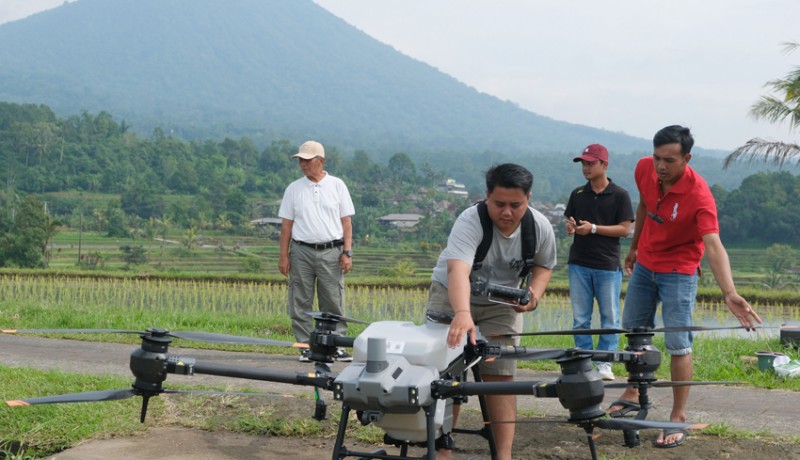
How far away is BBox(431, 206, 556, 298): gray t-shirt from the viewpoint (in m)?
4.75

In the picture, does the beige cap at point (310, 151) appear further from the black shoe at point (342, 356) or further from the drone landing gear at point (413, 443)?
the drone landing gear at point (413, 443)

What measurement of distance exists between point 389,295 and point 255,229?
48.1 m

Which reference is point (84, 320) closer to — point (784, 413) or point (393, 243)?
point (784, 413)

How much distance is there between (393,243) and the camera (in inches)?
2552

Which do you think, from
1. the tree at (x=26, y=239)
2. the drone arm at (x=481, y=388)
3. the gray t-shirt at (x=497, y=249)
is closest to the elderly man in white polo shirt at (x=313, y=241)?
the gray t-shirt at (x=497, y=249)

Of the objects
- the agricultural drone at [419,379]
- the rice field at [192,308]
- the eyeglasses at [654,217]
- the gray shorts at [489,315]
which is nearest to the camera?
the agricultural drone at [419,379]

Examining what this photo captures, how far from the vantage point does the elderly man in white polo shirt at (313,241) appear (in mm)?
8711

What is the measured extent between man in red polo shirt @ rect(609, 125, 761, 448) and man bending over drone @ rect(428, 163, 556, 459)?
1052mm

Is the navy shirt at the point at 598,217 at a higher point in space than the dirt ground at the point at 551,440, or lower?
higher

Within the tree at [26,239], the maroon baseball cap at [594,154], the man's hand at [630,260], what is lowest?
the tree at [26,239]

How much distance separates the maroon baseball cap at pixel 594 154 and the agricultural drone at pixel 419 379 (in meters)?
2.96

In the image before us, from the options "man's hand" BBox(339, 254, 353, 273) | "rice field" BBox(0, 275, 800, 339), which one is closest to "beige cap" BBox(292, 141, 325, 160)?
"man's hand" BBox(339, 254, 353, 273)

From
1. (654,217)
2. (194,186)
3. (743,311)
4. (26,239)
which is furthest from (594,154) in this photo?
(194,186)

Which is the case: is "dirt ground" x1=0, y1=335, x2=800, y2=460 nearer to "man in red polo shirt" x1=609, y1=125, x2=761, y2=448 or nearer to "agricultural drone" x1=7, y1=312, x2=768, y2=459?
"man in red polo shirt" x1=609, y1=125, x2=761, y2=448
